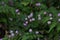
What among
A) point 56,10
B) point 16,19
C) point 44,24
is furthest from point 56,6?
point 16,19

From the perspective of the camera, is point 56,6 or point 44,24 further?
point 56,6

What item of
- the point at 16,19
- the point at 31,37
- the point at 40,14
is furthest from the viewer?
the point at 16,19

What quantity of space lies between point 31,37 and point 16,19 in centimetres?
61

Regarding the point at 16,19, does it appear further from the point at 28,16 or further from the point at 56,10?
the point at 56,10

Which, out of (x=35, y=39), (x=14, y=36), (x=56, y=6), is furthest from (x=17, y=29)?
(x=56, y=6)

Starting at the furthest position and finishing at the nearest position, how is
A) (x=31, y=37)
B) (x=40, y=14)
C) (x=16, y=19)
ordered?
(x=16, y=19) → (x=40, y=14) → (x=31, y=37)

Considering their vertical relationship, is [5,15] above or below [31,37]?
above

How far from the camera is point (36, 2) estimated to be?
12.8 feet

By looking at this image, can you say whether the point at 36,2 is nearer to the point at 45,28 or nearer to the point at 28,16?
the point at 28,16

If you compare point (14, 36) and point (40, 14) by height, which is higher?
point (40, 14)

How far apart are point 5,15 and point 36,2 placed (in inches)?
26.0

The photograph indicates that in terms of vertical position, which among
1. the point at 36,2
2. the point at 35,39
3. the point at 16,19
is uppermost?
the point at 36,2

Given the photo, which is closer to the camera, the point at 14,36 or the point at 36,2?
the point at 14,36

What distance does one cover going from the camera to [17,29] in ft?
12.0
